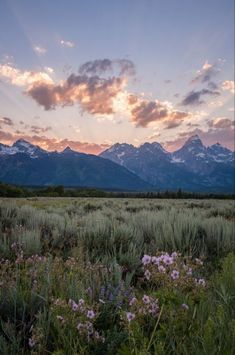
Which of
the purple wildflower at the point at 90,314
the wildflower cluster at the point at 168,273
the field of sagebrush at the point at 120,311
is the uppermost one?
the wildflower cluster at the point at 168,273

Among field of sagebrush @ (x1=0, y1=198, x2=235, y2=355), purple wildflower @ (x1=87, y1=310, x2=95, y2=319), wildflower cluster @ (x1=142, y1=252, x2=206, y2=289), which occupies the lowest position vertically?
field of sagebrush @ (x1=0, y1=198, x2=235, y2=355)

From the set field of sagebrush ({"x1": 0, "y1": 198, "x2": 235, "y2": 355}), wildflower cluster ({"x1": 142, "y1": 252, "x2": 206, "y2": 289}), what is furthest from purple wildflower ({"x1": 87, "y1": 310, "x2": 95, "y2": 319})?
wildflower cluster ({"x1": 142, "y1": 252, "x2": 206, "y2": 289})

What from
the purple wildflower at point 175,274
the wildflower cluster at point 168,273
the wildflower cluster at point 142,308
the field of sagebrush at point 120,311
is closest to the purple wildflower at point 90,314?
the field of sagebrush at point 120,311

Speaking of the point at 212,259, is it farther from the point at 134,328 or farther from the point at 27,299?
the point at 134,328

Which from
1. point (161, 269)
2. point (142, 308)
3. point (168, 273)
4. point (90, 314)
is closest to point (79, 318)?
point (90, 314)

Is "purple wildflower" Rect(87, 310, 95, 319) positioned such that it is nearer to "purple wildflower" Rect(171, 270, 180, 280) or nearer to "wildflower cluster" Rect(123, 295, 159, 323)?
"wildflower cluster" Rect(123, 295, 159, 323)

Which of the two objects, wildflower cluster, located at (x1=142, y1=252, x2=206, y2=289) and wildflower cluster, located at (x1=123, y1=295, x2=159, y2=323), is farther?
wildflower cluster, located at (x1=142, y1=252, x2=206, y2=289)

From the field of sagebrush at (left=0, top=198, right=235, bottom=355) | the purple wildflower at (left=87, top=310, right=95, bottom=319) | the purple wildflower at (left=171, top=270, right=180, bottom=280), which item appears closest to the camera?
the field of sagebrush at (left=0, top=198, right=235, bottom=355)

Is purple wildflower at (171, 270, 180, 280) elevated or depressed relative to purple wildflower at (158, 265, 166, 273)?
depressed

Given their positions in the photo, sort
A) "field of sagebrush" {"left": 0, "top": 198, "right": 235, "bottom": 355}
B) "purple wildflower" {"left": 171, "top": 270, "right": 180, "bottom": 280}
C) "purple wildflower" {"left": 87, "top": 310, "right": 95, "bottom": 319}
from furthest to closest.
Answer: "purple wildflower" {"left": 171, "top": 270, "right": 180, "bottom": 280} < "purple wildflower" {"left": 87, "top": 310, "right": 95, "bottom": 319} < "field of sagebrush" {"left": 0, "top": 198, "right": 235, "bottom": 355}

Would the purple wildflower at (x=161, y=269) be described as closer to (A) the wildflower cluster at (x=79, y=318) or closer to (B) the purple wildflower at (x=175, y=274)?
A: (B) the purple wildflower at (x=175, y=274)

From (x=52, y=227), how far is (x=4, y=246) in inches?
107

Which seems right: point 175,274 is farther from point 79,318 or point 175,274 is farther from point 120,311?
point 79,318

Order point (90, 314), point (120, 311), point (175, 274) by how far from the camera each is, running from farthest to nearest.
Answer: point (175, 274)
point (120, 311)
point (90, 314)
